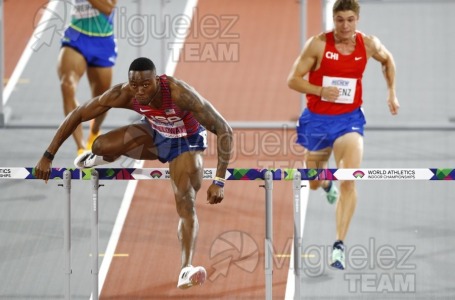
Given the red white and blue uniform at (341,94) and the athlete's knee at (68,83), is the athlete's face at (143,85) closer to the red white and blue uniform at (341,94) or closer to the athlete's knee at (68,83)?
the red white and blue uniform at (341,94)

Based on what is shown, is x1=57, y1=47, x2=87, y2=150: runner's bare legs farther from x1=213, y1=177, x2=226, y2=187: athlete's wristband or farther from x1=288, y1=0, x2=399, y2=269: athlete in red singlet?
x1=213, y1=177, x2=226, y2=187: athlete's wristband

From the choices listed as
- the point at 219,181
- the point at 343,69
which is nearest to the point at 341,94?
the point at 343,69

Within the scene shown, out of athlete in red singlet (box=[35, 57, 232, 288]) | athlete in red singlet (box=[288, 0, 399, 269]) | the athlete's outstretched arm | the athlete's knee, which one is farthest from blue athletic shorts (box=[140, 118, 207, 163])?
the athlete's knee

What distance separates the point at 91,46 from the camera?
12.7 meters

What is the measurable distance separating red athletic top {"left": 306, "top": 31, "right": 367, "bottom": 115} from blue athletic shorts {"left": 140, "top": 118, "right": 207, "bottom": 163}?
151 cm

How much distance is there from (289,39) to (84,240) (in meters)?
4.50

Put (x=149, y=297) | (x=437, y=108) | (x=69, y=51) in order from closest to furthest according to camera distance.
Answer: (x=149, y=297)
(x=69, y=51)
(x=437, y=108)

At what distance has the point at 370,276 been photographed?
1091 centimetres

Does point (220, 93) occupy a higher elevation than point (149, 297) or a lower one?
higher

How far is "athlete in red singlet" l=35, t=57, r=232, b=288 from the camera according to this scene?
9.28m

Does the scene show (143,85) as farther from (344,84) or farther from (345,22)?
(344,84)

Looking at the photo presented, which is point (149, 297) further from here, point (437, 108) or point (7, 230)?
point (437, 108)

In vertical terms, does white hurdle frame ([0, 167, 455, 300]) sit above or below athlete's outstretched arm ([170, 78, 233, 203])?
below

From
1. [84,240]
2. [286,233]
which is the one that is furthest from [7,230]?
[286,233]
